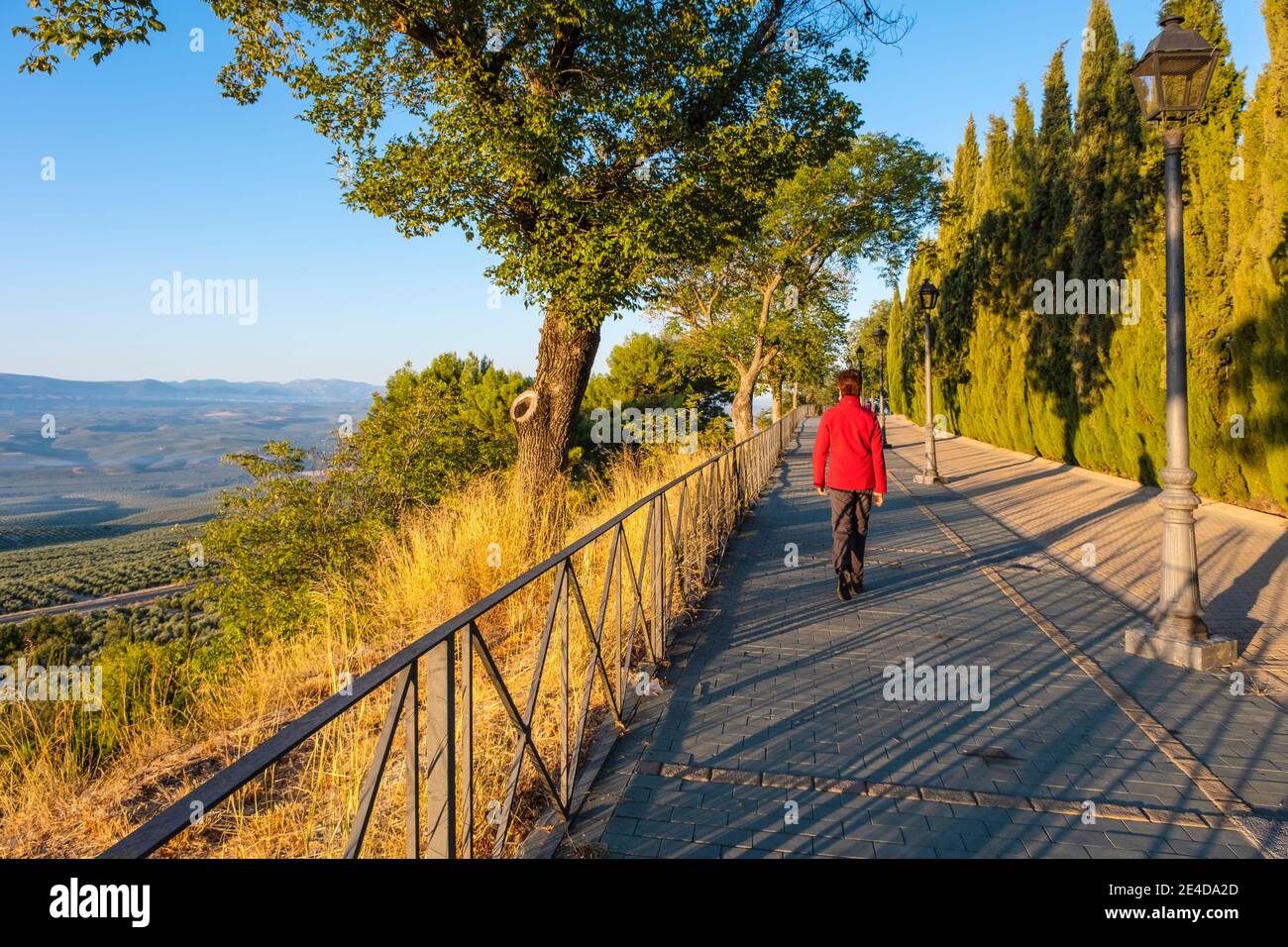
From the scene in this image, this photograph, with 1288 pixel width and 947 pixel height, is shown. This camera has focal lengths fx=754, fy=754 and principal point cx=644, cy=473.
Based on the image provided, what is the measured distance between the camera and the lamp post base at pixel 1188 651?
5.12 m

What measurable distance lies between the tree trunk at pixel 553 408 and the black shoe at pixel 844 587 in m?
4.32

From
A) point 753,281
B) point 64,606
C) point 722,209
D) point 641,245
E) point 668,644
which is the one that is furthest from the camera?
point 64,606

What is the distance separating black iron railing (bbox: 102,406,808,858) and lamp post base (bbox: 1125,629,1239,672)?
11.3ft
